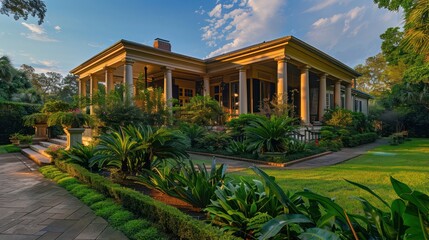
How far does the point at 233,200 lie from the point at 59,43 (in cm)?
1388

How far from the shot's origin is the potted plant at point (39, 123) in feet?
33.7

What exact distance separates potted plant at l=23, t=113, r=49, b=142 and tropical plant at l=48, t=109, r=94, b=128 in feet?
13.2

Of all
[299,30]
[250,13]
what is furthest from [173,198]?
[299,30]

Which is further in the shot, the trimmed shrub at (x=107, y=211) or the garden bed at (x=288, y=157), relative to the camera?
the garden bed at (x=288, y=157)

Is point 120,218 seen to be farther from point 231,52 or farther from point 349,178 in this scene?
point 231,52

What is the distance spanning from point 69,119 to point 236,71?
9863 mm

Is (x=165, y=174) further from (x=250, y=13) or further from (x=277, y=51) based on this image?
(x=250, y=13)

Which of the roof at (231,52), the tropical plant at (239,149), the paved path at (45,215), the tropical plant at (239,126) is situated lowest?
the paved path at (45,215)

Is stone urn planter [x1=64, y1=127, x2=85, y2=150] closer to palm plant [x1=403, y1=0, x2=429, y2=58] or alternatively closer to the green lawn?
the green lawn

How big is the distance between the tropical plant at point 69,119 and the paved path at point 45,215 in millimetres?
2224

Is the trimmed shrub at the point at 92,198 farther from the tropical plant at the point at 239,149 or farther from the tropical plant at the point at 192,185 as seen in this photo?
the tropical plant at the point at 239,149

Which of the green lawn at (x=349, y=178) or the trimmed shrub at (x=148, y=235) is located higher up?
the green lawn at (x=349, y=178)

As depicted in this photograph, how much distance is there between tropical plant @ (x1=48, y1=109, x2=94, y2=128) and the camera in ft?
21.4

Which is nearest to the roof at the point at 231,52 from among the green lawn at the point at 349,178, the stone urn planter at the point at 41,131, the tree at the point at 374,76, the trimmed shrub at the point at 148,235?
the stone urn planter at the point at 41,131
